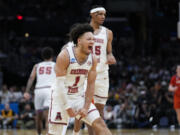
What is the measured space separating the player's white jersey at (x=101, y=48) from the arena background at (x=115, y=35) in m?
12.2

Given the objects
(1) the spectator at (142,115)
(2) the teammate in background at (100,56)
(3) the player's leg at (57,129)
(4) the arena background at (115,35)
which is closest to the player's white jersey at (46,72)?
(2) the teammate in background at (100,56)

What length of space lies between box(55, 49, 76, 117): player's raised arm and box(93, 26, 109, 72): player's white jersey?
2168mm

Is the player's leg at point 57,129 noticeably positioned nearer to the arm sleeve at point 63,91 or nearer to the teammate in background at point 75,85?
the teammate in background at point 75,85

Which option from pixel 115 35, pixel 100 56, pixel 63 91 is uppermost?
pixel 115 35

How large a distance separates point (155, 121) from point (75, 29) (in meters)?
11.2

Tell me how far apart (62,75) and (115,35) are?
75.4 ft

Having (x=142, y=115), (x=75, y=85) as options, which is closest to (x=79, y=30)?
(x=75, y=85)

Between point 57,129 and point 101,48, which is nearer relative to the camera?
point 57,129

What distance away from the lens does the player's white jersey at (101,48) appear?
361 inches

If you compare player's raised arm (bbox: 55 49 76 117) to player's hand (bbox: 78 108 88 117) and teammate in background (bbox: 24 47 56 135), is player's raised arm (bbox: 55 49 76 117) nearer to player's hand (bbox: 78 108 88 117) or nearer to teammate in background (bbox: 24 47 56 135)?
player's hand (bbox: 78 108 88 117)

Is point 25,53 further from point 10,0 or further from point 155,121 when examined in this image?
point 155,121

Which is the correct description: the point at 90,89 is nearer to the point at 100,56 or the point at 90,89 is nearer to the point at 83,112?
the point at 83,112

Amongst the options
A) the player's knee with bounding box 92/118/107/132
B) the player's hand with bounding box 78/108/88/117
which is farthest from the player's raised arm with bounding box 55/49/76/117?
the player's knee with bounding box 92/118/107/132

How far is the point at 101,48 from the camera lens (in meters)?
9.21
